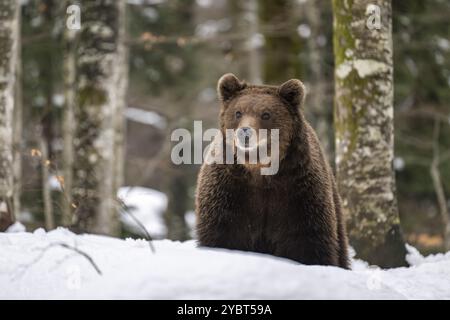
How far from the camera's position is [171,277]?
3844mm

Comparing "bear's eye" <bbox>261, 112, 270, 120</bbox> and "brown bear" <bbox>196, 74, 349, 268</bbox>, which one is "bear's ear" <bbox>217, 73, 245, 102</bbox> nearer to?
"brown bear" <bbox>196, 74, 349, 268</bbox>

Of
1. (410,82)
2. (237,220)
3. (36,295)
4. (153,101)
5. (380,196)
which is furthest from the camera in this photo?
(153,101)

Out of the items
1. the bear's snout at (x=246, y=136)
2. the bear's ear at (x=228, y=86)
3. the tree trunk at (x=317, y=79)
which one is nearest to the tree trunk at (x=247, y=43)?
the tree trunk at (x=317, y=79)

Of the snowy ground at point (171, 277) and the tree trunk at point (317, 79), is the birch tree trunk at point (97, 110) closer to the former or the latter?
the snowy ground at point (171, 277)

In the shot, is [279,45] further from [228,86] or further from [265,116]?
[265,116]

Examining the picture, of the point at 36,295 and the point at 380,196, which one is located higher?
the point at 380,196

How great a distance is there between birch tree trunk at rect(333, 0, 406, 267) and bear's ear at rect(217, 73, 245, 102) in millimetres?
1443

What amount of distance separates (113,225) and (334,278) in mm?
5328

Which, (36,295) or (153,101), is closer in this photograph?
(36,295)

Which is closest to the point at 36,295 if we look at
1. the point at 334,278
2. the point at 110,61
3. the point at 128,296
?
the point at 128,296

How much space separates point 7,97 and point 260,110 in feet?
9.94

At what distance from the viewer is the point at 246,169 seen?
5.59 m

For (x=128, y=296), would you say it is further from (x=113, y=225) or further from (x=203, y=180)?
(x=113, y=225)

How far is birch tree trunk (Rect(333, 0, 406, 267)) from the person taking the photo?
6.58 metres
